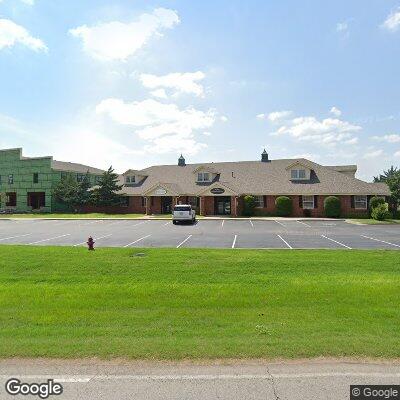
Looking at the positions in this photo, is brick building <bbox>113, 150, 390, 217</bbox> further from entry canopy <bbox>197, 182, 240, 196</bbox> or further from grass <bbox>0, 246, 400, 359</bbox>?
grass <bbox>0, 246, 400, 359</bbox>

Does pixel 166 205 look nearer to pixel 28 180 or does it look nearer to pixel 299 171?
pixel 299 171

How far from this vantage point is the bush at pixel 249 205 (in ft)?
142

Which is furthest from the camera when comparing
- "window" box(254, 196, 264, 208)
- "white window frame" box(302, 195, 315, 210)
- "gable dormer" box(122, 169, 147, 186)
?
"gable dormer" box(122, 169, 147, 186)

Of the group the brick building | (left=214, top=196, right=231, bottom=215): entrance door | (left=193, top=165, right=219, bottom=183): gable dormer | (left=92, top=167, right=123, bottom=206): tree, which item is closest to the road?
the brick building

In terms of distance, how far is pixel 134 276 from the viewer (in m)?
11.5

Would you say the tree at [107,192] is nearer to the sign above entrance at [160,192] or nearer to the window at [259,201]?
the sign above entrance at [160,192]

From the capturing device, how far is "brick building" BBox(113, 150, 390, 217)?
137ft

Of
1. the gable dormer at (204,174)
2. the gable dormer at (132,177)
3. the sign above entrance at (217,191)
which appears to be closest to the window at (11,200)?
the gable dormer at (132,177)

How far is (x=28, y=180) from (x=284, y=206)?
40526 millimetres

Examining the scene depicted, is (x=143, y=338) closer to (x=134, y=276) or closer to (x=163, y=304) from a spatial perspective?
(x=163, y=304)

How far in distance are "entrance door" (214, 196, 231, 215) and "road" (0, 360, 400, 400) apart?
130 ft

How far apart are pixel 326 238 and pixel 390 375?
17077 millimetres

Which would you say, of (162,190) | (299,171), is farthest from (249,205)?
(162,190)

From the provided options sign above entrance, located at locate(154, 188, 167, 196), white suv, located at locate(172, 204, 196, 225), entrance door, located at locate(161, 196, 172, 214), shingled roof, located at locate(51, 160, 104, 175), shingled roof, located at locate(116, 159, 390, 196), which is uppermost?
shingled roof, located at locate(51, 160, 104, 175)
